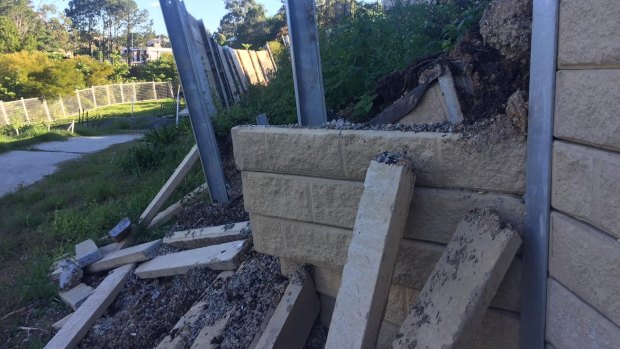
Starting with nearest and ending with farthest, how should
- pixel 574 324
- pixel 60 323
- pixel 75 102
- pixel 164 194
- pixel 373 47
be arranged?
1. pixel 574 324
2. pixel 60 323
3. pixel 373 47
4. pixel 164 194
5. pixel 75 102

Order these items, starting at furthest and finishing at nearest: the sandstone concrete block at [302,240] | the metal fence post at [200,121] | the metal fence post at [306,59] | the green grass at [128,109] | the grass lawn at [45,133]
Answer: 1. the green grass at [128,109]
2. the grass lawn at [45,133]
3. the metal fence post at [200,121]
4. the metal fence post at [306,59]
5. the sandstone concrete block at [302,240]

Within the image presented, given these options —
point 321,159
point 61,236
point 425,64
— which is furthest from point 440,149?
point 61,236

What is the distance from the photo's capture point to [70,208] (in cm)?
710

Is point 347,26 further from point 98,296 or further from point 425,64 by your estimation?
point 98,296

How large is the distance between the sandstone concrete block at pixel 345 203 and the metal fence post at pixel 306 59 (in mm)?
887

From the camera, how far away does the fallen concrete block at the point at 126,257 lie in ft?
14.0

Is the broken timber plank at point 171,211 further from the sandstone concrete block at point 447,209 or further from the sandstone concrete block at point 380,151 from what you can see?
the sandstone concrete block at point 447,209

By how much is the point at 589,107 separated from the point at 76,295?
4.04 m

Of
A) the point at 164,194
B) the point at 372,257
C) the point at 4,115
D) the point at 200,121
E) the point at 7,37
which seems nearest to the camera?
the point at 372,257

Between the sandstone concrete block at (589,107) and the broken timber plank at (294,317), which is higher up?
the sandstone concrete block at (589,107)

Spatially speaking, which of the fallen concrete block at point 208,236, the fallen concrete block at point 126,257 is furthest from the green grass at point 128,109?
the fallen concrete block at point 208,236

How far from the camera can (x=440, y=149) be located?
6.49 feet

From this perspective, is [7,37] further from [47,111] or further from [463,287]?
[463,287]

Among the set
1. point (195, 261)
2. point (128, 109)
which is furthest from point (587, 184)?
point (128, 109)
